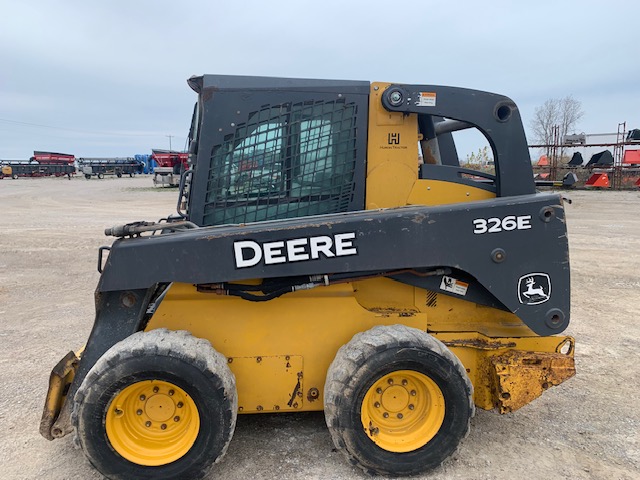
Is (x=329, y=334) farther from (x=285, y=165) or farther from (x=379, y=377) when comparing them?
(x=285, y=165)

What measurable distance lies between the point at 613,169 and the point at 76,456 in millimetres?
26789

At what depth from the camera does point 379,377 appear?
305cm

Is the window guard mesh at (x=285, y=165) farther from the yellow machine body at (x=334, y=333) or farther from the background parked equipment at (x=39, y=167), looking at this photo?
the background parked equipment at (x=39, y=167)

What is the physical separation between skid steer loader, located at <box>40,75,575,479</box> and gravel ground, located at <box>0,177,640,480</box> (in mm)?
301

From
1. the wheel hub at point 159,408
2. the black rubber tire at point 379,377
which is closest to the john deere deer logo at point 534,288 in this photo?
the black rubber tire at point 379,377

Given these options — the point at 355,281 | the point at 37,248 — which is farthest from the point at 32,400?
the point at 37,248

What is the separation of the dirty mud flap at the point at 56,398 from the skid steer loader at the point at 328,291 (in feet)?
0.04

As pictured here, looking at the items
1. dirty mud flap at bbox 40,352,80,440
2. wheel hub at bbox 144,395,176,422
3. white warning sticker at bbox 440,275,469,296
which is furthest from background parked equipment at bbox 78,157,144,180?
white warning sticker at bbox 440,275,469,296

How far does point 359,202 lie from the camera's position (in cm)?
343

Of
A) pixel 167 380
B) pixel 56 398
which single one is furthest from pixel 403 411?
pixel 56 398

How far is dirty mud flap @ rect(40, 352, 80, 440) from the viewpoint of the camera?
3107 millimetres

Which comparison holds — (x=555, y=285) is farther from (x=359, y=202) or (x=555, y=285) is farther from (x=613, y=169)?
(x=613, y=169)

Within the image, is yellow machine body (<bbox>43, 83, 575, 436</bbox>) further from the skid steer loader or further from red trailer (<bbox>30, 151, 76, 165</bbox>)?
red trailer (<bbox>30, 151, 76, 165</bbox>)

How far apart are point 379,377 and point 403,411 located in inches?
14.3
